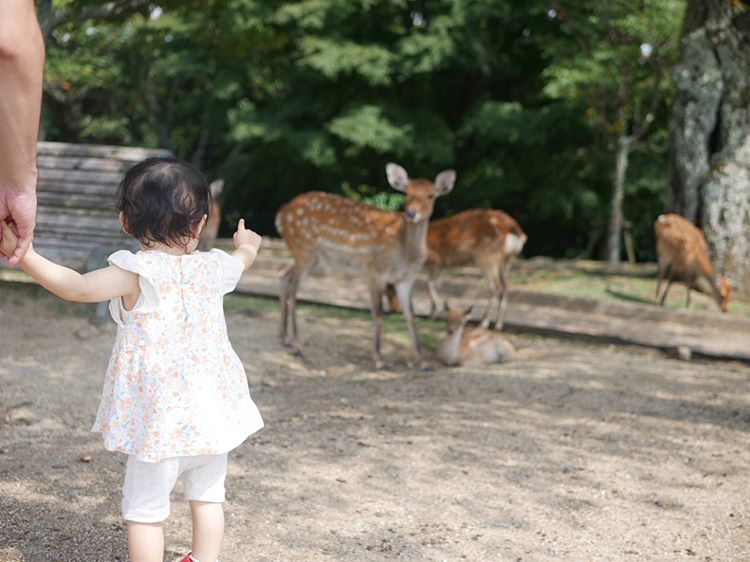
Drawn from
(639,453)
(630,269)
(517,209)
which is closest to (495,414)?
(639,453)

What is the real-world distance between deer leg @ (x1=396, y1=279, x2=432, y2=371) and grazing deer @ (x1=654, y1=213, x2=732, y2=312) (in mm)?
4065

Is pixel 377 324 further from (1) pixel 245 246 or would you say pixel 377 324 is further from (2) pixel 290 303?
(1) pixel 245 246

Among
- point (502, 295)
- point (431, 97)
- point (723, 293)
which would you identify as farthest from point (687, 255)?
point (431, 97)

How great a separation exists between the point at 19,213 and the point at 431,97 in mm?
15090

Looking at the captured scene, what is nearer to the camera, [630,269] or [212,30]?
[212,30]

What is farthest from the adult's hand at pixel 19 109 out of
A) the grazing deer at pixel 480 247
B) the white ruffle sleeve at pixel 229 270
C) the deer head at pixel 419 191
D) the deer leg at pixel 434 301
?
the grazing deer at pixel 480 247

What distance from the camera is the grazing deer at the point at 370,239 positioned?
634 cm

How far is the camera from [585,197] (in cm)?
1577

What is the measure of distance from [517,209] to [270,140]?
5056 millimetres

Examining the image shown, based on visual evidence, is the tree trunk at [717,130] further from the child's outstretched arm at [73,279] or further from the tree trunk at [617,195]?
the child's outstretched arm at [73,279]

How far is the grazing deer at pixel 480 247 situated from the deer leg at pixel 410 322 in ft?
5.91

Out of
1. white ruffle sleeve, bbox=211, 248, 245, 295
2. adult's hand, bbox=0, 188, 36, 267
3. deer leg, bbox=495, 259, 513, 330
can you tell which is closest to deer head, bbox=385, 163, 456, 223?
deer leg, bbox=495, 259, 513, 330

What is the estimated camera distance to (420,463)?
153 inches

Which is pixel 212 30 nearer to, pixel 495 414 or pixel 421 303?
pixel 421 303
